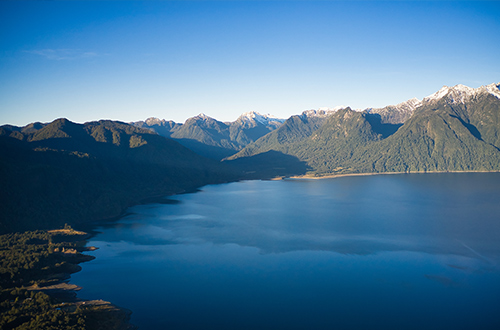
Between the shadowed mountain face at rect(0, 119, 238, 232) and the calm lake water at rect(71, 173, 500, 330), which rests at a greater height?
the shadowed mountain face at rect(0, 119, 238, 232)

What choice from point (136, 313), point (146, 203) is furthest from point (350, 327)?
point (146, 203)

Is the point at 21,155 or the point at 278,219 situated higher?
the point at 21,155

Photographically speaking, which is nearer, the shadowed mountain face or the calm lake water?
the calm lake water

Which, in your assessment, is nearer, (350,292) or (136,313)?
(136,313)

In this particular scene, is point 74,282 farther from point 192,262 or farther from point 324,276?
point 324,276

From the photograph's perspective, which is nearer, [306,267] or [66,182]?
[306,267]

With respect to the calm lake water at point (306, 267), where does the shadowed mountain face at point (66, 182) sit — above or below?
above

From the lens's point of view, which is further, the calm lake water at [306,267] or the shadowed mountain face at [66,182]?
the shadowed mountain face at [66,182]

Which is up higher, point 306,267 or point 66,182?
point 66,182
